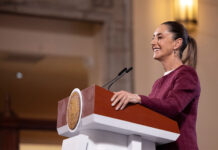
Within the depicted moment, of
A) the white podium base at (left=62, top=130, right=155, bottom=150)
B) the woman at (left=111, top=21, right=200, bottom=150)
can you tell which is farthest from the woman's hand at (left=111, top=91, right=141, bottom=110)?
the white podium base at (left=62, top=130, right=155, bottom=150)

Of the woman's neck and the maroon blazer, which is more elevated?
the woman's neck

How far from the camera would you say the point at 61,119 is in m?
2.55

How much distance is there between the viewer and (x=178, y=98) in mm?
2391

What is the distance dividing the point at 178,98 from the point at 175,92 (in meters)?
0.05

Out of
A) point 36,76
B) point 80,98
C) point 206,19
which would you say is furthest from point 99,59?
point 80,98

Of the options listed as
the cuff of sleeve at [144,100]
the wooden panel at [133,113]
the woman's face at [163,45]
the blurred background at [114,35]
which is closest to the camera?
the wooden panel at [133,113]

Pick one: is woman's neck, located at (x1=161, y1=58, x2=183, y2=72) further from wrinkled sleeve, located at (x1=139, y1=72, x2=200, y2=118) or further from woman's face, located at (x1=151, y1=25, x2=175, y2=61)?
wrinkled sleeve, located at (x1=139, y1=72, x2=200, y2=118)

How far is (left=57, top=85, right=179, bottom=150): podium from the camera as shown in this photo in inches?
84.0

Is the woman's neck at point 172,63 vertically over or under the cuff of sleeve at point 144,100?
over

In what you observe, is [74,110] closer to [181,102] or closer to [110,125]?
[110,125]

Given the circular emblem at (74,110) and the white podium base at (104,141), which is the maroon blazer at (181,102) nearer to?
the white podium base at (104,141)

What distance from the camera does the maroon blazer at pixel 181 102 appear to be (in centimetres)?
233

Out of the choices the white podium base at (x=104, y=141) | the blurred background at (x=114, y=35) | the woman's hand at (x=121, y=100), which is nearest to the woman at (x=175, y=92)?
the woman's hand at (x=121, y=100)

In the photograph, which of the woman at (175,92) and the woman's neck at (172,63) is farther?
the woman's neck at (172,63)
